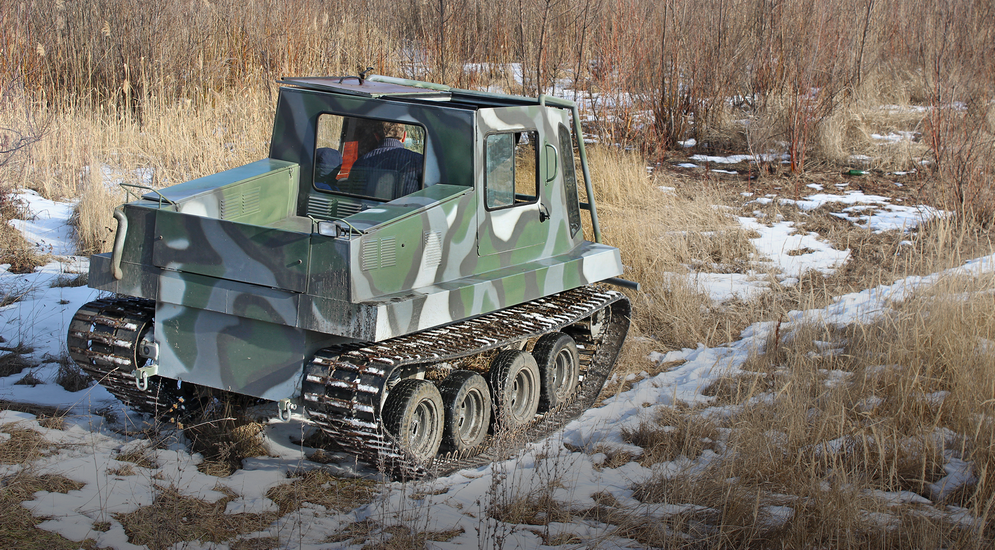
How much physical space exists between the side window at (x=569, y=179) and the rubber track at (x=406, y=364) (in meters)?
0.54

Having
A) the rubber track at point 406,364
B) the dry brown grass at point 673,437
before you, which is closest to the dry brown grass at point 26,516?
the rubber track at point 406,364

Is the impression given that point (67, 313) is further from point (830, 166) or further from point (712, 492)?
point (830, 166)

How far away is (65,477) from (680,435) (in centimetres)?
356

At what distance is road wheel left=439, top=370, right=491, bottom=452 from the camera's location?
17.4 feet

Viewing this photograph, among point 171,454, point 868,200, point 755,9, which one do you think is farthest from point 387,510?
point 755,9

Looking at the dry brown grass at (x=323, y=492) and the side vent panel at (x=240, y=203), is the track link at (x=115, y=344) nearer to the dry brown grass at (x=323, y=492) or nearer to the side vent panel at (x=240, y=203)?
the side vent panel at (x=240, y=203)

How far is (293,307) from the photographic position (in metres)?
A: 4.56

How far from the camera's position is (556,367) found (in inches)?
257

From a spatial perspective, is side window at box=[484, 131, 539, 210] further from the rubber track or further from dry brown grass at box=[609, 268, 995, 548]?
dry brown grass at box=[609, 268, 995, 548]

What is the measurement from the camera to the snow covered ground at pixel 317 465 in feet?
14.3

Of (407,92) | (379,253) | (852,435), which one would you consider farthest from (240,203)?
(852,435)

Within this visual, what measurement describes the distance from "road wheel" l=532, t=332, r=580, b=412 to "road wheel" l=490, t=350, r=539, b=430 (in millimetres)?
A: 119

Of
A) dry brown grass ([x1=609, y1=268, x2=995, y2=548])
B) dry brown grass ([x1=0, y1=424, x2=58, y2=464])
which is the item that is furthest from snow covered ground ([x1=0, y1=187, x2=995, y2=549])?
dry brown grass ([x1=609, y1=268, x2=995, y2=548])

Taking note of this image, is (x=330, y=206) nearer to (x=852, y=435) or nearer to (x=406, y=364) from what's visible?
(x=406, y=364)
